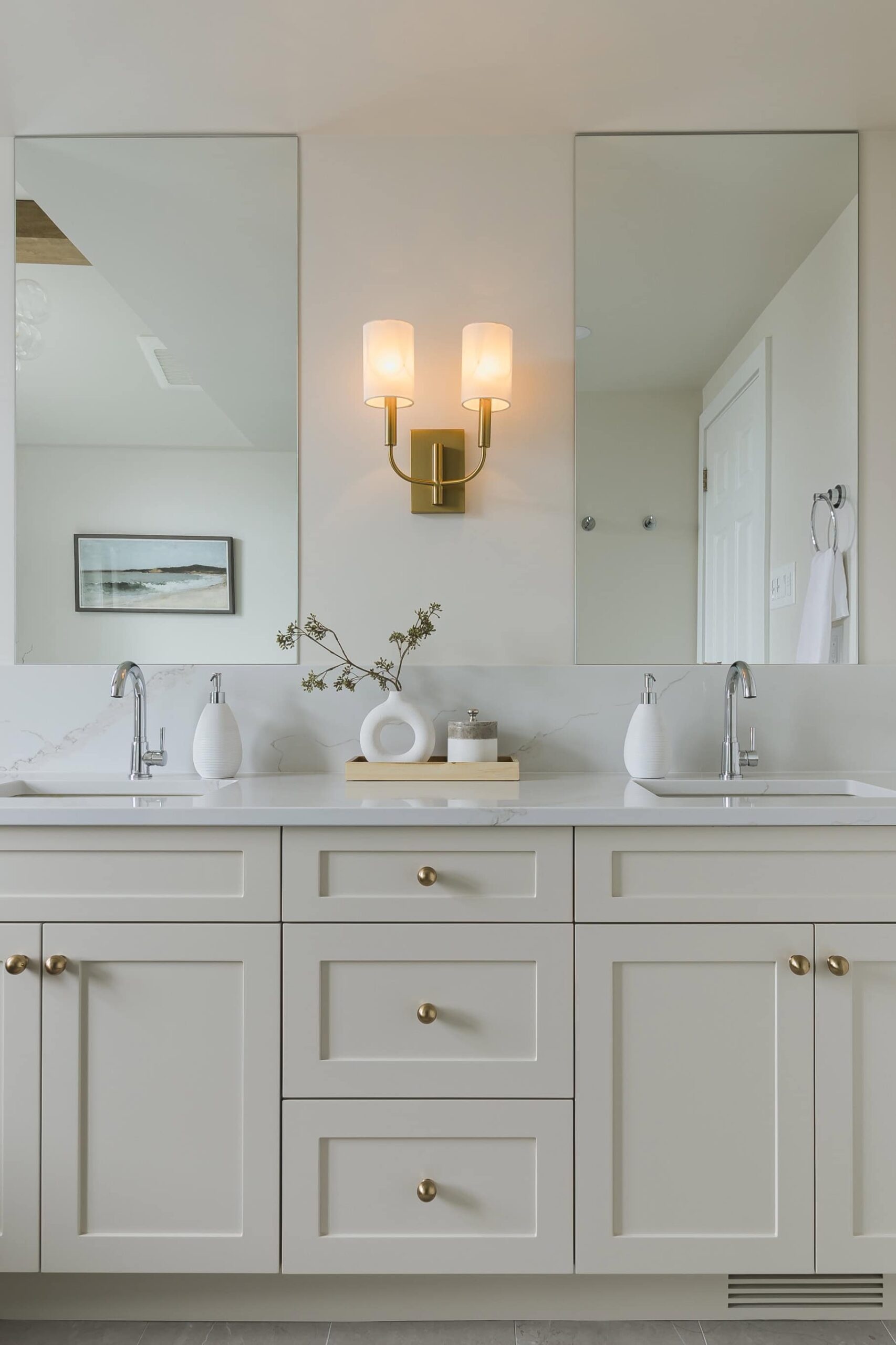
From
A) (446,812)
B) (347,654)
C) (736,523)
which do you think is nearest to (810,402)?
(736,523)

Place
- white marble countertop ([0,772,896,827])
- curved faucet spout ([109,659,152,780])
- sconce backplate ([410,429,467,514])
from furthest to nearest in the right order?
sconce backplate ([410,429,467,514]), curved faucet spout ([109,659,152,780]), white marble countertop ([0,772,896,827])

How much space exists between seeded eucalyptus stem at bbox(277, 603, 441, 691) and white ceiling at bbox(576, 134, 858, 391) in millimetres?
652

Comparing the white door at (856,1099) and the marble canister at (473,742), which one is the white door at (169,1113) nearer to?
the marble canister at (473,742)

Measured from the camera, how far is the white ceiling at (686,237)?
1.97 meters

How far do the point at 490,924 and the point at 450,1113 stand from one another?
312mm

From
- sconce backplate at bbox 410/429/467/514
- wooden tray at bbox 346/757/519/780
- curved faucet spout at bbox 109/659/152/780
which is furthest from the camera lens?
sconce backplate at bbox 410/429/467/514

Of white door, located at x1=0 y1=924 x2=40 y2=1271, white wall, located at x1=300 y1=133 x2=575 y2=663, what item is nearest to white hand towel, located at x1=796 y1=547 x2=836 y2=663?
white wall, located at x1=300 y1=133 x2=575 y2=663

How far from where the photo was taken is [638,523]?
200cm

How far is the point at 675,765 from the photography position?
1.97 meters

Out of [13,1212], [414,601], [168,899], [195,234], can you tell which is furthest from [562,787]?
[195,234]

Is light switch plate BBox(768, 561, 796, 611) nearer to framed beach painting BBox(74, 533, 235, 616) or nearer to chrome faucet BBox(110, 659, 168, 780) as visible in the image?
framed beach painting BBox(74, 533, 235, 616)

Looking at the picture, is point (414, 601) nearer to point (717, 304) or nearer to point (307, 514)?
point (307, 514)

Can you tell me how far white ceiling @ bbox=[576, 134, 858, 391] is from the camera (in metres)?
1.97

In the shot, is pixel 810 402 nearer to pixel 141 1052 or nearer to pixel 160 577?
pixel 160 577
